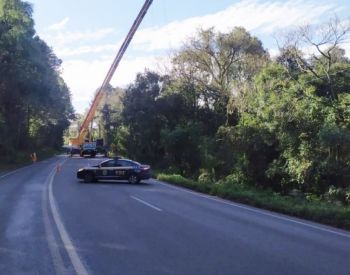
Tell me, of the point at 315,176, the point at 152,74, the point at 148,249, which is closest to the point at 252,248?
the point at 148,249

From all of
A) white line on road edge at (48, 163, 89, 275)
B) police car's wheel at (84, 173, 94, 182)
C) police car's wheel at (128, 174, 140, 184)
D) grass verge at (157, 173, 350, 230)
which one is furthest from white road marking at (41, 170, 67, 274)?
police car's wheel at (128, 174, 140, 184)

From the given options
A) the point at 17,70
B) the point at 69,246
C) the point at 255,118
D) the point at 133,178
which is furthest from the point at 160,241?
the point at 17,70

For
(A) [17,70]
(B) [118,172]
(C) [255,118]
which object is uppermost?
(A) [17,70]

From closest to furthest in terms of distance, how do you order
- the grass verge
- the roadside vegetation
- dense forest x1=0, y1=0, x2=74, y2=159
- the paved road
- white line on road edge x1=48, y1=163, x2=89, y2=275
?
white line on road edge x1=48, y1=163, x2=89, y2=275 < the paved road < the grass verge < the roadside vegetation < dense forest x1=0, y1=0, x2=74, y2=159

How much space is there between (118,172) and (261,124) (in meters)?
8.24

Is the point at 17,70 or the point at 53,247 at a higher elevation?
the point at 17,70

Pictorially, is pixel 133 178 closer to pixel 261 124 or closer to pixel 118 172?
pixel 118 172

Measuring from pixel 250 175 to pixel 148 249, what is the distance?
67.9 feet

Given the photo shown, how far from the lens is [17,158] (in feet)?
178

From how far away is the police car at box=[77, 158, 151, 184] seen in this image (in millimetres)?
26156

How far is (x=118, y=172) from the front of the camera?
1033 inches

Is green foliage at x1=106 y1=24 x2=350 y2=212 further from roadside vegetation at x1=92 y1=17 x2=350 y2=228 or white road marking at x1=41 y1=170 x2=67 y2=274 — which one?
white road marking at x1=41 y1=170 x2=67 y2=274

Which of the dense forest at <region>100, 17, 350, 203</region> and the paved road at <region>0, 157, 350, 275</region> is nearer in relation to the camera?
the paved road at <region>0, 157, 350, 275</region>

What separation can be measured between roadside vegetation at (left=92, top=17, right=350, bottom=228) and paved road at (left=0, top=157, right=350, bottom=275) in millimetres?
2659
